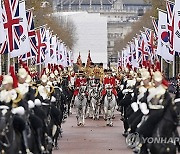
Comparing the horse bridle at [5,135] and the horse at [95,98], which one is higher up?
the horse bridle at [5,135]

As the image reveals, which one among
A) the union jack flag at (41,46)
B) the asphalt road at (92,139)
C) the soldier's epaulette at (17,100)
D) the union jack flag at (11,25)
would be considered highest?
the union jack flag at (11,25)

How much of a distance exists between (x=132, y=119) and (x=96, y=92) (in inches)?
665

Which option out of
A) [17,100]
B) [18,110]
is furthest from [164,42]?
[18,110]

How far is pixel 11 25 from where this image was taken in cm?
3459

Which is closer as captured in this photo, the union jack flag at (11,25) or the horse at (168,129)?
the horse at (168,129)

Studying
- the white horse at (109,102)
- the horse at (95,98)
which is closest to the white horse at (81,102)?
the white horse at (109,102)

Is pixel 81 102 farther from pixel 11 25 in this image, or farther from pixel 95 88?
pixel 11 25

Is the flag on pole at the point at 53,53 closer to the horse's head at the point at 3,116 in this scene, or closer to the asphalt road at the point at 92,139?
the asphalt road at the point at 92,139

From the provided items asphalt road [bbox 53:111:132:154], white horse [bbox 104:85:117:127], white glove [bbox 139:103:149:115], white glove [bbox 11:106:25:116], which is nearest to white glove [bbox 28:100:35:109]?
white glove [bbox 11:106:25:116]

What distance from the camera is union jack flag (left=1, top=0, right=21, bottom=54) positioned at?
34.1 metres

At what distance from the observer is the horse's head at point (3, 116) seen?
19172 millimetres

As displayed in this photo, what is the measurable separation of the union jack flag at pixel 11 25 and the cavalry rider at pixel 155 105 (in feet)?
46.5

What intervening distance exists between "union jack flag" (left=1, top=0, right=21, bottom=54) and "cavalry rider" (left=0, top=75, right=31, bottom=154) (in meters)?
13.8

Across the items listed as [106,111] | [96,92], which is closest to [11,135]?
[106,111]
